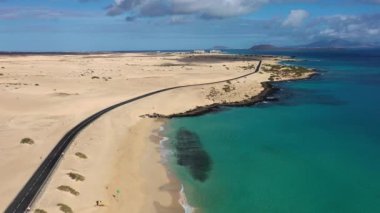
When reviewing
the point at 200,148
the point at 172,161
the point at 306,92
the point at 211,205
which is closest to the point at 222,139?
the point at 200,148

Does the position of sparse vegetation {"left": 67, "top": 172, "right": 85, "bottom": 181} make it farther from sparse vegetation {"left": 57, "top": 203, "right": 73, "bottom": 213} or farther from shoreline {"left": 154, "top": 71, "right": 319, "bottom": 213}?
shoreline {"left": 154, "top": 71, "right": 319, "bottom": 213}

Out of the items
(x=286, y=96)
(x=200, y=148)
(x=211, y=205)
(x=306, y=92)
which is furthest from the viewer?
(x=306, y=92)

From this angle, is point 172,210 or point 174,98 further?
point 174,98

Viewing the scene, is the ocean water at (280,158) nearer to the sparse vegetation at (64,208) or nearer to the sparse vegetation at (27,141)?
the sparse vegetation at (64,208)

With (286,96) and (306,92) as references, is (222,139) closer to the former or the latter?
(286,96)

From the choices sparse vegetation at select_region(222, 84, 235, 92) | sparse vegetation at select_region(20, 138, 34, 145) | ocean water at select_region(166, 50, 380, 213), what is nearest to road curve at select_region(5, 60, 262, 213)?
sparse vegetation at select_region(20, 138, 34, 145)
